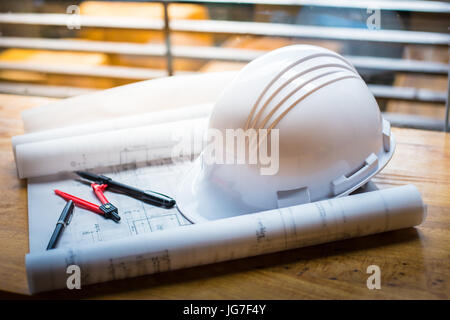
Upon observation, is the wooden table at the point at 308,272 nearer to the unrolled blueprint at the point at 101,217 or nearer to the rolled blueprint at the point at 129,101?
the unrolled blueprint at the point at 101,217

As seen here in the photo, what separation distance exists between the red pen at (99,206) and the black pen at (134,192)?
0.02 meters

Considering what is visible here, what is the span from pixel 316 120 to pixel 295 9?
34.2 inches

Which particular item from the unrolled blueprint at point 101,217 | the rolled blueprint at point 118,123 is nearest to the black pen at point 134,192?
the unrolled blueprint at point 101,217

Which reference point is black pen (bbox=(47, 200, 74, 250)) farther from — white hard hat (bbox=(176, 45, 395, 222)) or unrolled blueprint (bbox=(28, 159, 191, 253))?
white hard hat (bbox=(176, 45, 395, 222))

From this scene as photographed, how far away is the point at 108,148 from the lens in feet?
3.67

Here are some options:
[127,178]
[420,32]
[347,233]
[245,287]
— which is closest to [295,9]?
[420,32]

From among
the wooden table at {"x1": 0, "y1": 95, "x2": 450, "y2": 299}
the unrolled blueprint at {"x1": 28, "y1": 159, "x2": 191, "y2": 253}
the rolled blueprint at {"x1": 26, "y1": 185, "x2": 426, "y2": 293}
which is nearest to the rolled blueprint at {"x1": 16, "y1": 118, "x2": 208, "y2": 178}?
the unrolled blueprint at {"x1": 28, "y1": 159, "x2": 191, "y2": 253}

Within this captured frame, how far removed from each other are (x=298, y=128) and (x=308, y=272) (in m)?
0.24

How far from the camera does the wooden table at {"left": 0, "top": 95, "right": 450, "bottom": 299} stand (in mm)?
789

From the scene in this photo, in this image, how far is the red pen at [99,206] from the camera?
958mm

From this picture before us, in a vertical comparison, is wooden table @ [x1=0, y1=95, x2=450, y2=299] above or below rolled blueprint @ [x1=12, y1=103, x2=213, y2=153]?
below

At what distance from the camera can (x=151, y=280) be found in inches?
32.2

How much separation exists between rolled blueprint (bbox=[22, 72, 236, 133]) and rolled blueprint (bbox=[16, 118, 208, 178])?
13cm

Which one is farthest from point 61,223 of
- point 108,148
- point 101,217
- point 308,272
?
point 308,272
